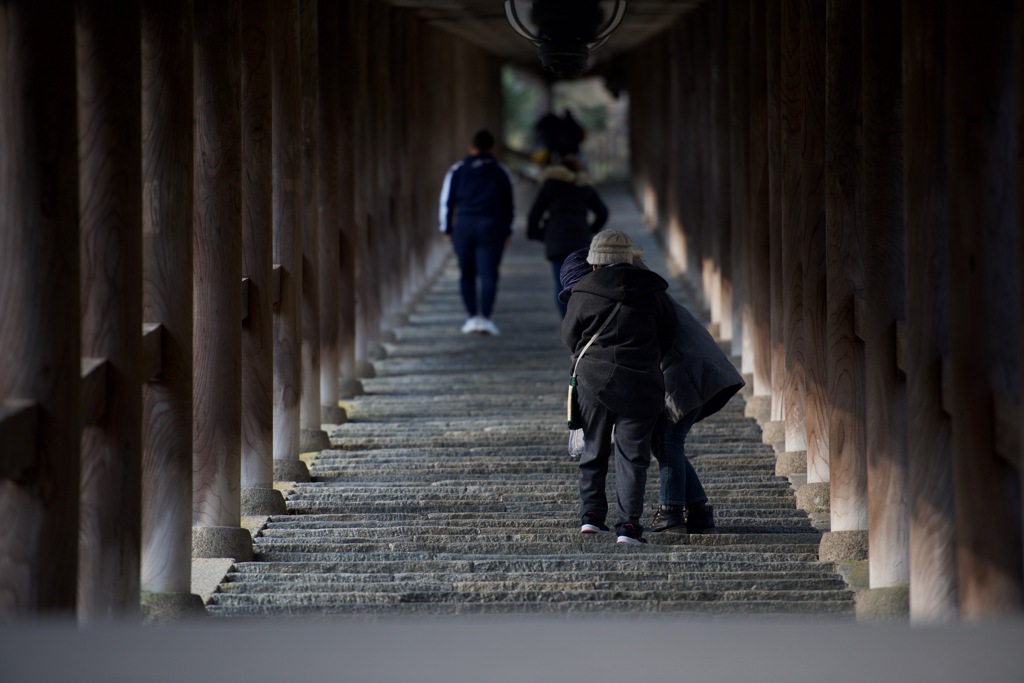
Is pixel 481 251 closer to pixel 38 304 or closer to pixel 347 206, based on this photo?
pixel 347 206

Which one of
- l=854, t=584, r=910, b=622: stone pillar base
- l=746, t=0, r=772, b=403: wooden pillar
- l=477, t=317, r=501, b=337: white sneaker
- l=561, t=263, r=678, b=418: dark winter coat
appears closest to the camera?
l=854, t=584, r=910, b=622: stone pillar base

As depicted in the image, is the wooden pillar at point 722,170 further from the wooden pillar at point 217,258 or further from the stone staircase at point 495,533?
the wooden pillar at point 217,258

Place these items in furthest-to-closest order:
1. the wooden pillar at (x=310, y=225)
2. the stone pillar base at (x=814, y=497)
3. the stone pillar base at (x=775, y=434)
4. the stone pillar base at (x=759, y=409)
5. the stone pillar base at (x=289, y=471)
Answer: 1. the stone pillar base at (x=759, y=409)
2. the wooden pillar at (x=310, y=225)
3. the stone pillar base at (x=775, y=434)
4. the stone pillar base at (x=289, y=471)
5. the stone pillar base at (x=814, y=497)

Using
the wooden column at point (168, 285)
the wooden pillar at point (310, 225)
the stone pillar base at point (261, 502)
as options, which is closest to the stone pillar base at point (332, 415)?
the wooden pillar at point (310, 225)

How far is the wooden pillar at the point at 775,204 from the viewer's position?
8352 millimetres

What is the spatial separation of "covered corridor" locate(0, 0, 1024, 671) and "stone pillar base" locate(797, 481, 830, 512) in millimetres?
13

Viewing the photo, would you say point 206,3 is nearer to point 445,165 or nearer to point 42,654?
point 42,654

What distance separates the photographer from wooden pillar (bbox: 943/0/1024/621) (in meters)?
4.24

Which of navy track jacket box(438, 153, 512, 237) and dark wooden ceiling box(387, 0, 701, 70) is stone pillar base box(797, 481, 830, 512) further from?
navy track jacket box(438, 153, 512, 237)

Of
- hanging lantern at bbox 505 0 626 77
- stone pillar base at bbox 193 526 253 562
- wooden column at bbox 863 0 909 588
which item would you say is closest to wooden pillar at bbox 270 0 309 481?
stone pillar base at bbox 193 526 253 562

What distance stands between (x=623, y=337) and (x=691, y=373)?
14.1 inches

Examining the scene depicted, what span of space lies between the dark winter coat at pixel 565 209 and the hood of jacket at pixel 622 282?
461cm

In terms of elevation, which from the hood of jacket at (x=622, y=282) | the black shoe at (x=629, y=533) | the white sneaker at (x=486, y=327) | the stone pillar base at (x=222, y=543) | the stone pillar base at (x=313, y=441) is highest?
the white sneaker at (x=486, y=327)

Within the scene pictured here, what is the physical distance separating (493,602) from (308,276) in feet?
11.7
